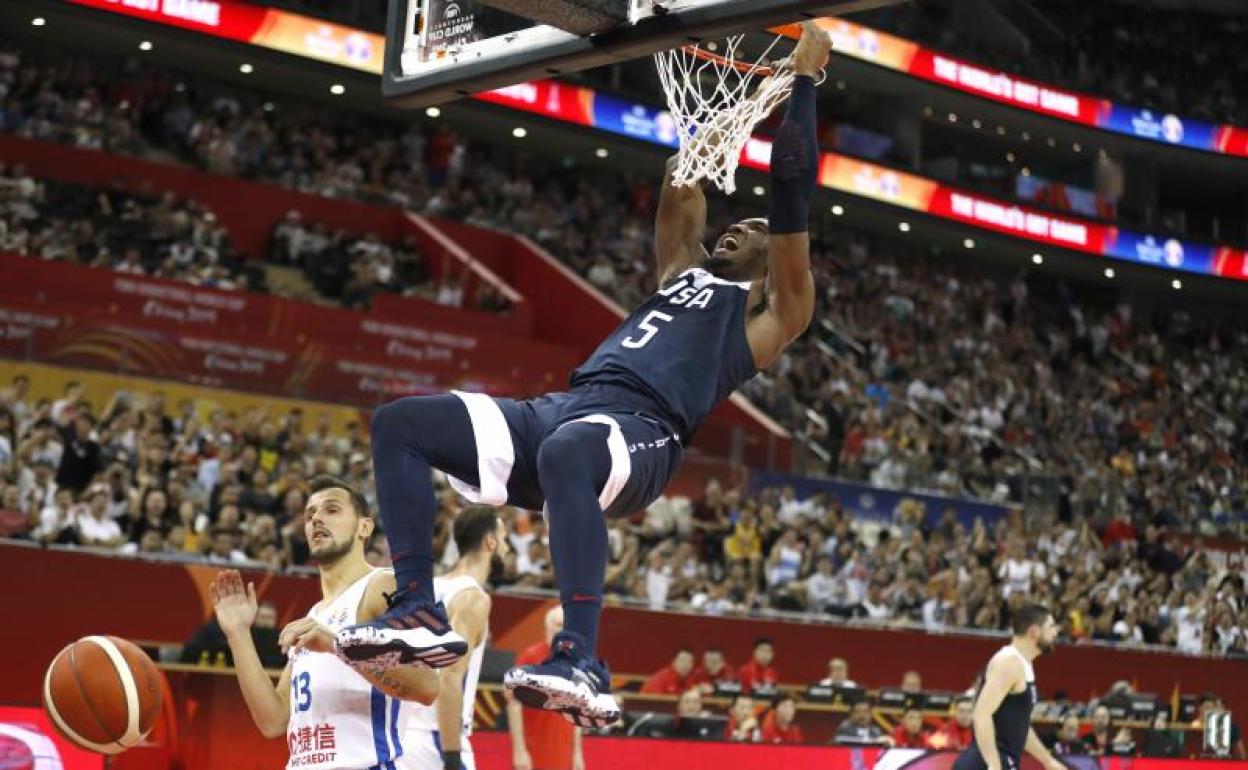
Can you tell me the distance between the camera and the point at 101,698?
7.36 metres

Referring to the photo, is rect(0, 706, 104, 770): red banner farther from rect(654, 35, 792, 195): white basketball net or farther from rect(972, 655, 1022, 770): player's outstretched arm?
rect(972, 655, 1022, 770): player's outstretched arm

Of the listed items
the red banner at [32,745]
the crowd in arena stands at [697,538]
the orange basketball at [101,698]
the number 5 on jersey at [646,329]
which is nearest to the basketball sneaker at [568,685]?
the number 5 on jersey at [646,329]

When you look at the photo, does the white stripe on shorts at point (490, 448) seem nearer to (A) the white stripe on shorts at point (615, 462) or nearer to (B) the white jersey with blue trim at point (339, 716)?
(A) the white stripe on shorts at point (615, 462)

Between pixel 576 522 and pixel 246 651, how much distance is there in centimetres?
255

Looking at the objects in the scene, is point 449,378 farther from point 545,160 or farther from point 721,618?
point 545,160

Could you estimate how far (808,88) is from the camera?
18.9 feet

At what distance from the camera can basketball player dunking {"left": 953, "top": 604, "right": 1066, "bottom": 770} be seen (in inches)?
441

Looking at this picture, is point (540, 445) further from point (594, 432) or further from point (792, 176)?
point (792, 176)

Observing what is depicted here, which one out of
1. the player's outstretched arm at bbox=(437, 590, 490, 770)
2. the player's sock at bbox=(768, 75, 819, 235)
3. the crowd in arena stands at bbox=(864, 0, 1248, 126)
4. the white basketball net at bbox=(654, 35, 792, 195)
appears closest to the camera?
the player's sock at bbox=(768, 75, 819, 235)

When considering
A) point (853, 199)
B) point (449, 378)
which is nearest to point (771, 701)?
point (449, 378)

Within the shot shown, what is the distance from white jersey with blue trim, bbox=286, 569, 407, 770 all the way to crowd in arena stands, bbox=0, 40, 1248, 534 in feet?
54.3

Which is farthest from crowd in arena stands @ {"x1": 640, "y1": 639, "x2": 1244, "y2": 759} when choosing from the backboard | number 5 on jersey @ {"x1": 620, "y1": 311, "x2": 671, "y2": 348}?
number 5 on jersey @ {"x1": 620, "y1": 311, "x2": 671, "y2": 348}

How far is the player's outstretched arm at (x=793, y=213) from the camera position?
554 centimetres

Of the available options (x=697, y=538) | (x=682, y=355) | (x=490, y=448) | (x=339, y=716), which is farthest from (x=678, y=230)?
(x=697, y=538)
